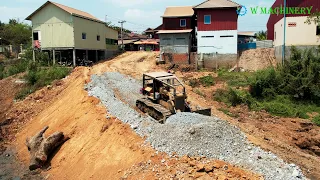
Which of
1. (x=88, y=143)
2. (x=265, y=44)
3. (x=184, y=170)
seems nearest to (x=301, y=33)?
(x=265, y=44)

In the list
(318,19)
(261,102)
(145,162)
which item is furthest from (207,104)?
(318,19)

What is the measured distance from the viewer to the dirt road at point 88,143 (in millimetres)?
10766

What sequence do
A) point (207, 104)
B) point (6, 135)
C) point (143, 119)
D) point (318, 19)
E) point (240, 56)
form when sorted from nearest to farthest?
1. point (143, 119)
2. point (6, 135)
3. point (207, 104)
4. point (318, 19)
5. point (240, 56)

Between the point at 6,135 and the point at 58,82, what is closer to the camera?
the point at 6,135

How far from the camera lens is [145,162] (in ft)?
37.6

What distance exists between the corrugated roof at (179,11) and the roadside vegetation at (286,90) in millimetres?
16279

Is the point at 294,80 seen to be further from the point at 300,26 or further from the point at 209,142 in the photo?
the point at 209,142

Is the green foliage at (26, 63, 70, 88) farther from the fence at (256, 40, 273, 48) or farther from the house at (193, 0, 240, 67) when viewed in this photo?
the fence at (256, 40, 273, 48)

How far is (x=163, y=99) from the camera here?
613 inches

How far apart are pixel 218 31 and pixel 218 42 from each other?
4.15 feet

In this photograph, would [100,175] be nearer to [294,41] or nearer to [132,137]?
[132,137]

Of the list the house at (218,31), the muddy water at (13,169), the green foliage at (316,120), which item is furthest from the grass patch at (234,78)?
the muddy water at (13,169)

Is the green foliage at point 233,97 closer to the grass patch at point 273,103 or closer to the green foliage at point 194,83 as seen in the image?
the grass patch at point 273,103

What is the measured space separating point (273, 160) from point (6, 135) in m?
16.4
